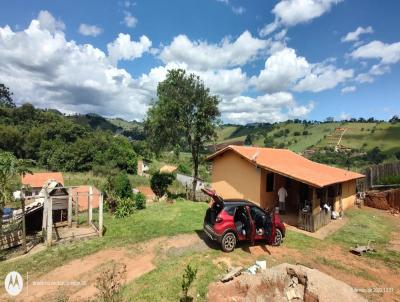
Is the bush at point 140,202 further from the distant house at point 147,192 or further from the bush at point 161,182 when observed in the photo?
the distant house at point 147,192

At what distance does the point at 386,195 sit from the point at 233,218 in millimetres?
16872

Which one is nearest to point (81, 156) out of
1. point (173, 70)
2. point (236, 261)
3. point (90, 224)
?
point (173, 70)

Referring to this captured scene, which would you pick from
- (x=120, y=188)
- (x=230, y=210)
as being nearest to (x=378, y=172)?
(x=230, y=210)

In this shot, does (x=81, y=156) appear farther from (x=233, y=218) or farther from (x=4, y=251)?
(x=233, y=218)

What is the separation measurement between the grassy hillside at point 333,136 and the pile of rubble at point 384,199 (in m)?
45.4

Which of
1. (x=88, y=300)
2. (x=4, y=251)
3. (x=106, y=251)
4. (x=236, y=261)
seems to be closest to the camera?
(x=88, y=300)

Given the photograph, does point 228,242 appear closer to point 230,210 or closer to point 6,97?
point 230,210

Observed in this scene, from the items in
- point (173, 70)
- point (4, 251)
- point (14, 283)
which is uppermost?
point (173, 70)

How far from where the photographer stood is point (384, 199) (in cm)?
2236

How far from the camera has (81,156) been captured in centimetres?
6016

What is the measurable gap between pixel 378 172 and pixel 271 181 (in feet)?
42.3

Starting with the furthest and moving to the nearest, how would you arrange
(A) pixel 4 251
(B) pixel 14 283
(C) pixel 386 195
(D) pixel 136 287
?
1. (C) pixel 386 195
2. (A) pixel 4 251
3. (D) pixel 136 287
4. (B) pixel 14 283

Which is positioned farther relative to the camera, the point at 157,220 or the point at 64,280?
the point at 157,220

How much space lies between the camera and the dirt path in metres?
9.07
